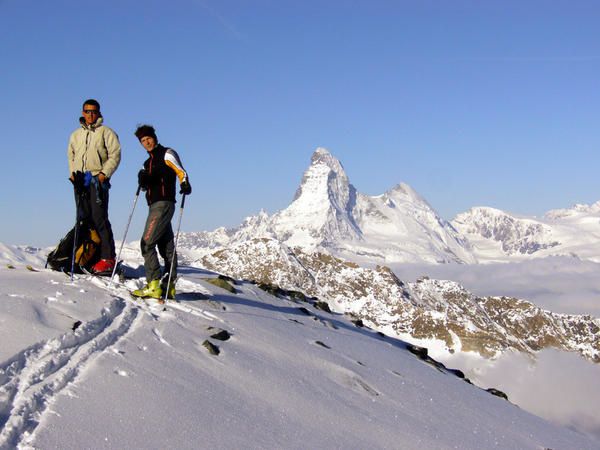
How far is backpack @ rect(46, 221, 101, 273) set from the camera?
16594mm

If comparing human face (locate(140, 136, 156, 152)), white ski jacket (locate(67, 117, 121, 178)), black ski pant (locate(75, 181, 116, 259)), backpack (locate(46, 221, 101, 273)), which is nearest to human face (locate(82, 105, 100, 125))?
white ski jacket (locate(67, 117, 121, 178))

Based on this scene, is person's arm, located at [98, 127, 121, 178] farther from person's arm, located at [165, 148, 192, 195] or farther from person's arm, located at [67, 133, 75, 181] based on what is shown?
person's arm, located at [165, 148, 192, 195]

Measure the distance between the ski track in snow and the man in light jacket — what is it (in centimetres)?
542

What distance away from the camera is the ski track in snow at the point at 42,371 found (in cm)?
679

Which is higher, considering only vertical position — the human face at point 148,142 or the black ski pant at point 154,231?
the human face at point 148,142

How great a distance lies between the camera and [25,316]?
1055 cm

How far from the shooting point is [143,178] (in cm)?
1446

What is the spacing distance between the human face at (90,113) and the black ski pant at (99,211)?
1.79 meters

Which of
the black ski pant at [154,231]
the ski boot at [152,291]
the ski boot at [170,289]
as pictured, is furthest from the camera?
the ski boot at [170,289]

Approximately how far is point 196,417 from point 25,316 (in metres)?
4.52

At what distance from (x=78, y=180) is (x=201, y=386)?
29.4 ft

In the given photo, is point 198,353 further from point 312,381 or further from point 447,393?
point 447,393

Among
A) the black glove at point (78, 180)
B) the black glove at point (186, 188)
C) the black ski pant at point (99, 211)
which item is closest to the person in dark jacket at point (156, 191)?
the black glove at point (186, 188)

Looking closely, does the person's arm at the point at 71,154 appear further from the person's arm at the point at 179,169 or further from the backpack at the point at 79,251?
the person's arm at the point at 179,169
